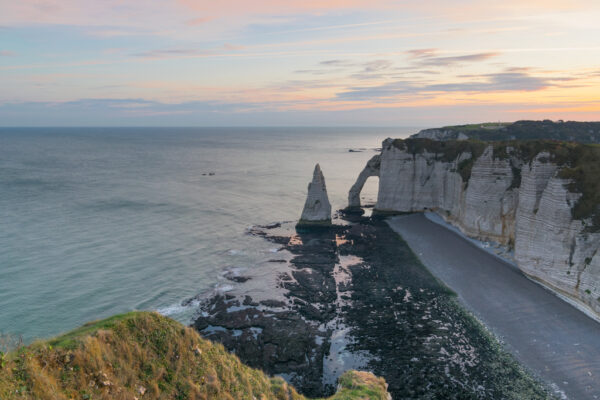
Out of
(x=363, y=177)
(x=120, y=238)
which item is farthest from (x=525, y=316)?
(x=120, y=238)

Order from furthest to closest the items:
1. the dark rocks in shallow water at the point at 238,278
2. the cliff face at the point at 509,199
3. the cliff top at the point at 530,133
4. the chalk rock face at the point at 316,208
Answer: the cliff top at the point at 530,133 < the chalk rock face at the point at 316,208 < the dark rocks in shallow water at the point at 238,278 < the cliff face at the point at 509,199

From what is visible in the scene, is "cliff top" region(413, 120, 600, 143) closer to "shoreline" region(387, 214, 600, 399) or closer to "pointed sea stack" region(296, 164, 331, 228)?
"pointed sea stack" region(296, 164, 331, 228)

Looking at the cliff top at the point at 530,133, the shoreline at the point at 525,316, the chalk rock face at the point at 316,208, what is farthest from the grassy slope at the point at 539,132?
the shoreline at the point at 525,316

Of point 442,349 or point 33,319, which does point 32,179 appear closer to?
point 33,319

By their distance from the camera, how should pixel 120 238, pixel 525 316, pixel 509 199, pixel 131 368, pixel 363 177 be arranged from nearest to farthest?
pixel 131 368
pixel 525 316
pixel 509 199
pixel 120 238
pixel 363 177

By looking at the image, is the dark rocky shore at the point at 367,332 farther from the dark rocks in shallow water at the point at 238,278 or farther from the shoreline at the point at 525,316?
the shoreline at the point at 525,316

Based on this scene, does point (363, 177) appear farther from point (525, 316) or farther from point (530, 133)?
point (530, 133)

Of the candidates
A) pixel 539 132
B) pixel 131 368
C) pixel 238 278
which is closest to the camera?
pixel 131 368
